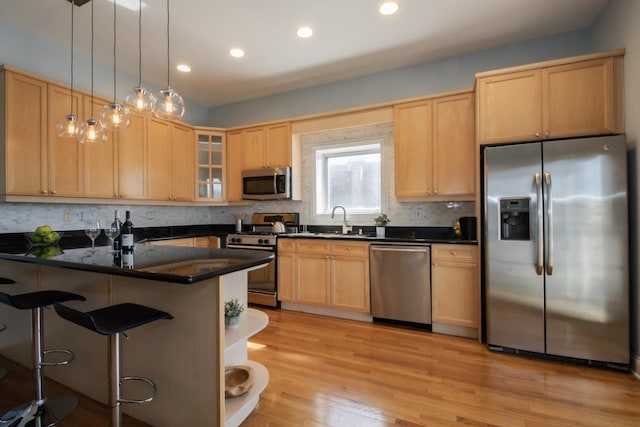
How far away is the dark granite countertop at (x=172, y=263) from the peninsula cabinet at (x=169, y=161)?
2135 mm

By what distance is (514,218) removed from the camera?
2551 millimetres

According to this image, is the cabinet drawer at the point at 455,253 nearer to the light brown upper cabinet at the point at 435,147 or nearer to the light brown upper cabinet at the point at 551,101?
the light brown upper cabinet at the point at 435,147

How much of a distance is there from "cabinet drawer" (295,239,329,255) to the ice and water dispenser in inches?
69.5

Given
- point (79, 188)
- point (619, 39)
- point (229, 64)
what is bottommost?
point (79, 188)

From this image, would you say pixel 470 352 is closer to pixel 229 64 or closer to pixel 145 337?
pixel 145 337

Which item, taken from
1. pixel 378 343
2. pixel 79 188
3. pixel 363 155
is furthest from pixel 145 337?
pixel 363 155

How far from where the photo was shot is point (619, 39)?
2.41m

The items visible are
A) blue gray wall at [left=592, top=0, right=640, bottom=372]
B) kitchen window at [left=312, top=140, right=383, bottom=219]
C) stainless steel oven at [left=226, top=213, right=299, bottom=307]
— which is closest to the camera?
blue gray wall at [left=592, top=0, right=640, bottom=372]

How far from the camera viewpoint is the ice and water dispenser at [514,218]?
2.51 m

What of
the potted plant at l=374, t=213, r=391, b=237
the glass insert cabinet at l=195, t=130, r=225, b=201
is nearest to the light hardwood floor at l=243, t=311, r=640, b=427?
the potted plant at l=374, t=213, r=391, b=237

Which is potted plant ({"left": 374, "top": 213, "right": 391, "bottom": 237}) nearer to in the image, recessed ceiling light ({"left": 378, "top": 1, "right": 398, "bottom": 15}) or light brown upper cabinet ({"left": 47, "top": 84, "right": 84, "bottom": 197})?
recessed ceiling light ({"left": 378, "top": 1, "right": 398, "bottom": 15})

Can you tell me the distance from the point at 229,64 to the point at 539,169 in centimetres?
339

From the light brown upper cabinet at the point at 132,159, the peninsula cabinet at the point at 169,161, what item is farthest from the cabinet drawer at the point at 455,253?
the light brown upper cabinet at the point at 132,159

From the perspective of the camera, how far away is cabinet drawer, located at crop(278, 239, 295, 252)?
12.1ft
